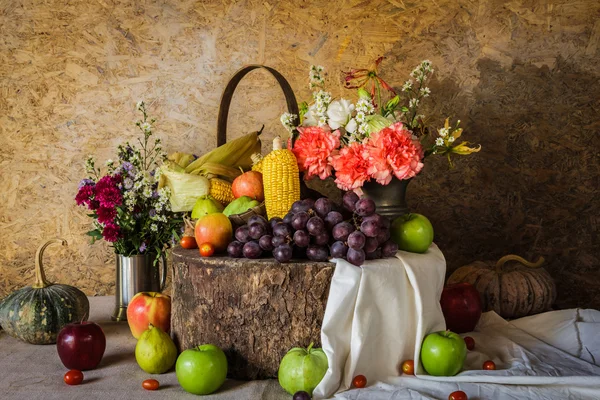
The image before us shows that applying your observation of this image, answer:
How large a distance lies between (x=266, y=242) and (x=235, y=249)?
4.7 inches

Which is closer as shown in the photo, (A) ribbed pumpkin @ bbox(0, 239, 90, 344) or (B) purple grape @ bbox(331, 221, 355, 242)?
(B) purple grape @ bbox(331, 221, 355, 242)

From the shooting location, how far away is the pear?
2113 millimetres

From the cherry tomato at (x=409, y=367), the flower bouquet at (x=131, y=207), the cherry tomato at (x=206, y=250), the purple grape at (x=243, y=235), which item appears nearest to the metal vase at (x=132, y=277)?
the flower bouquet at (x=131, y=207)

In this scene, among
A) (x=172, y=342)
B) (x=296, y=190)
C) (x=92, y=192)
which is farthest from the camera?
(x=92, y=192)

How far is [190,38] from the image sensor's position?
3.17 m

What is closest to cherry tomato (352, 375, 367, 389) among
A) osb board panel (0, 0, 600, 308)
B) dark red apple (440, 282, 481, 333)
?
dark red apple (440, 282, 481, 333)

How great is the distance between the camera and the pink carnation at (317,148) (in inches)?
91.7

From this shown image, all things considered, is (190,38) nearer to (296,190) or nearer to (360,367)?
(296,190)

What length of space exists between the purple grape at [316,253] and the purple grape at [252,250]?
17 centimetres

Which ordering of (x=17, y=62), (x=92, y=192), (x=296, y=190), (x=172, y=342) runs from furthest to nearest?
(x=17, y=62) → (x=92, y=192) → (x=296, y=190) → (x=172, y=342)

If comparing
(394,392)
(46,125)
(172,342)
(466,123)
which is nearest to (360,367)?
(394,392)

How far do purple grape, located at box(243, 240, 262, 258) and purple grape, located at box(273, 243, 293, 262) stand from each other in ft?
0.25

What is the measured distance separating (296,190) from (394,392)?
2.73 feet

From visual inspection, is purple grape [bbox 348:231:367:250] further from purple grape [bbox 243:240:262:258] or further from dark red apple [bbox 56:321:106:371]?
dark red apple [bbox 56:321:106:371]
